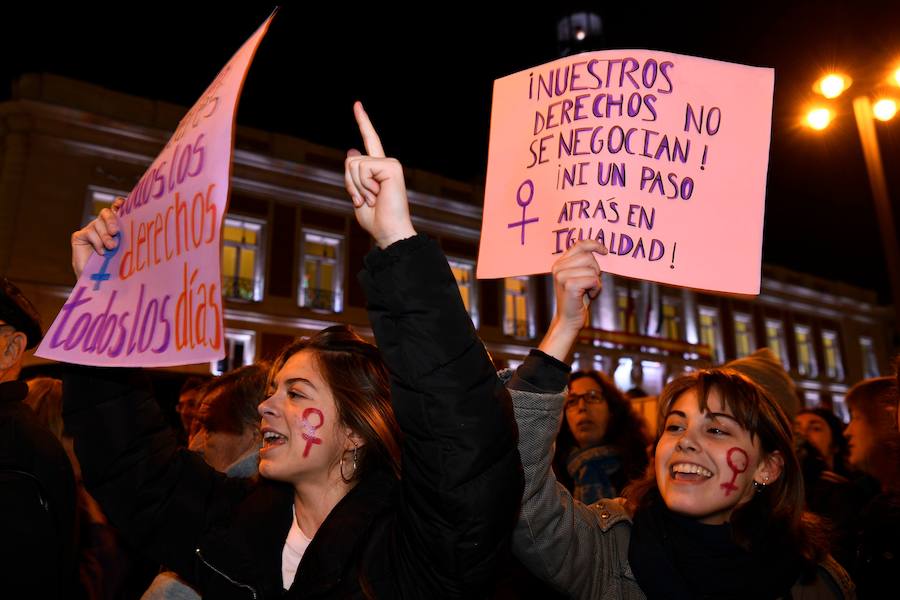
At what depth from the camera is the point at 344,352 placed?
2117 millimetres

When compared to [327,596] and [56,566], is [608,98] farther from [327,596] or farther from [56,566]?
[56,566]

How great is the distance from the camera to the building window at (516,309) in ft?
70.3

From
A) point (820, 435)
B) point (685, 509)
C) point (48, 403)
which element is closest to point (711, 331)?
point (820, 435)

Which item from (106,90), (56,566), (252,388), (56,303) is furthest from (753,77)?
(106,90)

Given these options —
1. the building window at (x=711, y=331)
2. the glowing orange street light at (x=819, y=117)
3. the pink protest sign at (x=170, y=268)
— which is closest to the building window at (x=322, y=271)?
the glowing orange street light at (x=819, y=117)

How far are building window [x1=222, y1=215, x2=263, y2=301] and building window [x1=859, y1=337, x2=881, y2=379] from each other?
2755 cm

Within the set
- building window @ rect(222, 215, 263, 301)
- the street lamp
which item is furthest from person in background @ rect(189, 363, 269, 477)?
building window @ rect(222, 215, 263, 301)

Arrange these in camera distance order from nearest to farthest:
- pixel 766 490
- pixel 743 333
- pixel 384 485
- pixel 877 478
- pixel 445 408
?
pixel 445 408, pixel 384 485, pixel 766 490, pixel 877 478, pixel 743 333

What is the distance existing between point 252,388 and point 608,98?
1.89 meters

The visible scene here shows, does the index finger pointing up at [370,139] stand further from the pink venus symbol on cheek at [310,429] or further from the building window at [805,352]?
the building window at [805,352]

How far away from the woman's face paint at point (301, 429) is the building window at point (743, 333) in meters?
27.6

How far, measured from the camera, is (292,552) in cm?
187

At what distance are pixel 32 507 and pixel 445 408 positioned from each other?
1438 millimetres

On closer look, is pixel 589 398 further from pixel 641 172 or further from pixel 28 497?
pixel 28 497
